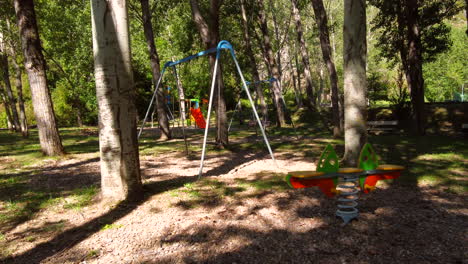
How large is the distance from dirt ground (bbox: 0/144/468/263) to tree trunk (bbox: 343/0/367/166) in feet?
3.19

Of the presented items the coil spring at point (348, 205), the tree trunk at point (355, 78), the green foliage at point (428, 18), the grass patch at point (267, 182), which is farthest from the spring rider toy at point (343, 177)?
the green foliage at point (428, 18)

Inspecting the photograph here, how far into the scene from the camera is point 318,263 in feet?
9.80

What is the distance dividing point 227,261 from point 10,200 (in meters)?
4.18

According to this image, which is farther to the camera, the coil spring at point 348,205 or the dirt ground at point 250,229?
the coil spring at point 348,205

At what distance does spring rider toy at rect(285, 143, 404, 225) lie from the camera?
384 centimetres

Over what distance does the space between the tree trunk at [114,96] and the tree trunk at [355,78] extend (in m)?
4.03

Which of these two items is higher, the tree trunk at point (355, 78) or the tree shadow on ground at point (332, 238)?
the tree trunk at point (355, 78)

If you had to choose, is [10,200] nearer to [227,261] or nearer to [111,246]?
[111,246]

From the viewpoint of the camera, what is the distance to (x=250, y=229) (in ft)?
12.4

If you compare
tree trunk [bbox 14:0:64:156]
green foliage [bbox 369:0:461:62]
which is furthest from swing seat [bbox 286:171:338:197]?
green foliage [bbox 369:0:461:62]

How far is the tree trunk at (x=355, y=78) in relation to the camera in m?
5.91

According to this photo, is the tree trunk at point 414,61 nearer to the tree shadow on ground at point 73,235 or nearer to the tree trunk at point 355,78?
the tree trunk at point 355,78

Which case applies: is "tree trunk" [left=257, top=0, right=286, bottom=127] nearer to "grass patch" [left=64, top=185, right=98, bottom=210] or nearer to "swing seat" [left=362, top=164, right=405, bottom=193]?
"grass patch" [left=64, top=185, right=98, bottom=210]

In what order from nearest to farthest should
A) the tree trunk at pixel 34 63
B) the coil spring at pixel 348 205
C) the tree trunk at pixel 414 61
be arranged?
the coil spring at pixel 348 205, the tree trunk at pixel 34 63, the tree trunk at pixel 414 61
